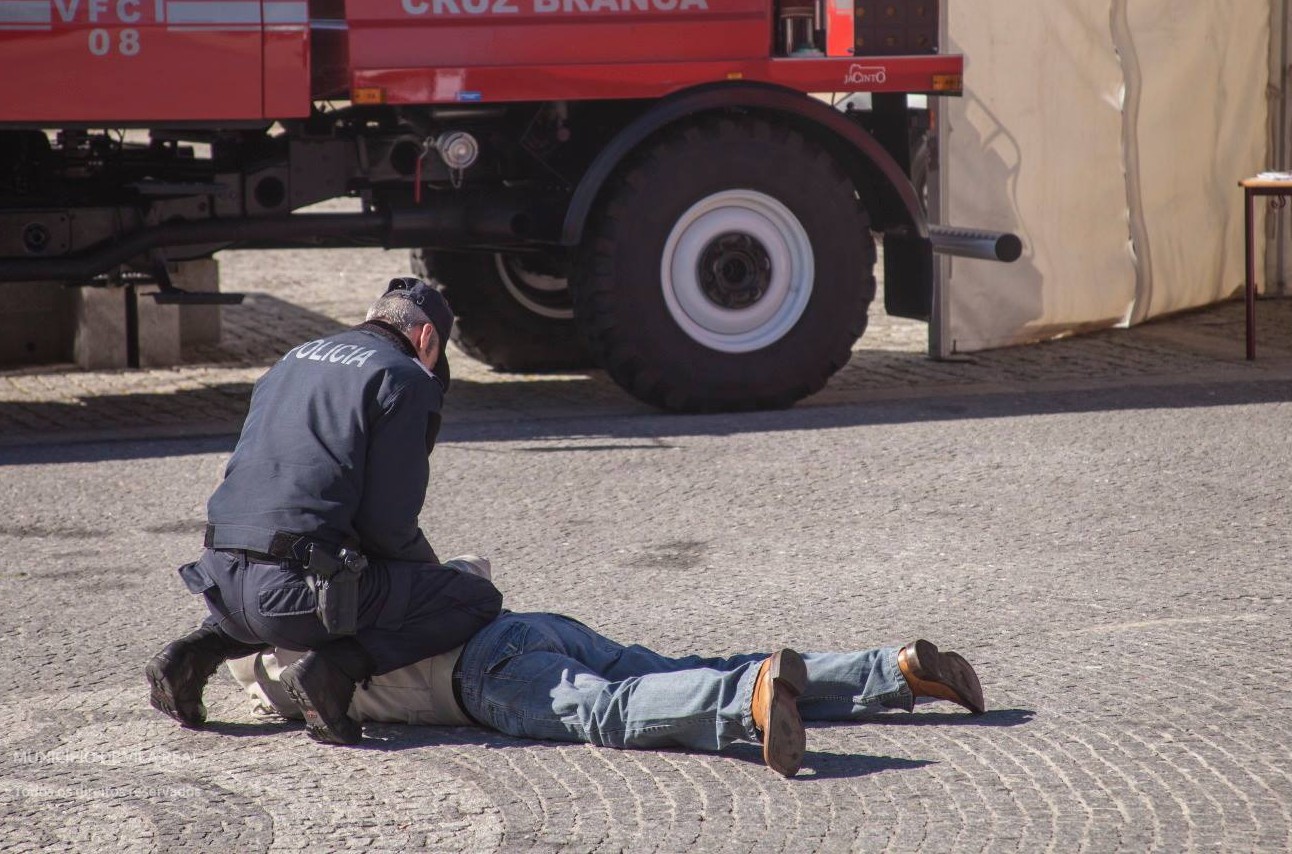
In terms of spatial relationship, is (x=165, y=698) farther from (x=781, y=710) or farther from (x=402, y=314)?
(x=781, y=710)

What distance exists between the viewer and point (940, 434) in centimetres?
902

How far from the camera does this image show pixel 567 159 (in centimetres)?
987

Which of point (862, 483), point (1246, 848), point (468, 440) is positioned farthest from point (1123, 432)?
point (1246, 848)

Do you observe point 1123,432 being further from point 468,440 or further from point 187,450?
point 187,450

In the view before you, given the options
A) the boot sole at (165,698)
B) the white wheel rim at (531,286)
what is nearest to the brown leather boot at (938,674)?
the boot sole at (165,698)

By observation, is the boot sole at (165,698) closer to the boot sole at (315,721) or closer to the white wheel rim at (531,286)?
the boot sole at (315,721)

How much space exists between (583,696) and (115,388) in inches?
259

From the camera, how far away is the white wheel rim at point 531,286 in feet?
36.0

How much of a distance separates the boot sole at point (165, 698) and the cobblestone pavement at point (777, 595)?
0.07m

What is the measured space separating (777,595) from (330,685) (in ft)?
6.51

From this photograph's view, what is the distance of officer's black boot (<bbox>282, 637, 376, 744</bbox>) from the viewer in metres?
4.71

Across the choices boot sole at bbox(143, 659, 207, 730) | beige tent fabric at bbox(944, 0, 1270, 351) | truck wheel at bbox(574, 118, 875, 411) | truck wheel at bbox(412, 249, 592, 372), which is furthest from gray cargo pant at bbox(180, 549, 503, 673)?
beige tent fabric at bbox(944, 0, 1270, 351)

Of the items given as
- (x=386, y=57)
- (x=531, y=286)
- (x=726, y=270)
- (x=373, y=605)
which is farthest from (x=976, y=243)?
(x=373, y=605)

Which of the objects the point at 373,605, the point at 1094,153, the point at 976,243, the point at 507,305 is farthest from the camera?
the point at 1094,153
